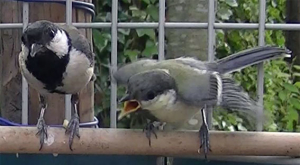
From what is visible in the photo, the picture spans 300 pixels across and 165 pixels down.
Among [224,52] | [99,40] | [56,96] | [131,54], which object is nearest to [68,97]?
[56,96]

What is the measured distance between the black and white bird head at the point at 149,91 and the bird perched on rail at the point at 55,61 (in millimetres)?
188

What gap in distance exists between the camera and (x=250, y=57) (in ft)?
7.72

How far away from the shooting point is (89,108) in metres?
2.57

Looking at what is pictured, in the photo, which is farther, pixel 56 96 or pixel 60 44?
pixel 56 96

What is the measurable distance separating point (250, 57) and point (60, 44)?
2.04 ft

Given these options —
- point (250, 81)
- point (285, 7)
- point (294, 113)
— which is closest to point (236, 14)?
point (250, 81)

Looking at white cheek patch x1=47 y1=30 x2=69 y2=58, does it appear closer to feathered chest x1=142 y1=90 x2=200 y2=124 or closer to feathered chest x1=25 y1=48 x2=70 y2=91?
feathered chest x1=25 y1=48 x2=70 y2=91

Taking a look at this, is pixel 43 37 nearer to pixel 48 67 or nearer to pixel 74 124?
pixel 48 67

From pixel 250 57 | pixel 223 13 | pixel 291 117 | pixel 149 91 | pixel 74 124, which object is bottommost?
pixel 291 117

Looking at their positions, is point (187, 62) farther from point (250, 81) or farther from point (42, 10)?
point (250, 81)

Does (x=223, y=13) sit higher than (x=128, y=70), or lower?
higher

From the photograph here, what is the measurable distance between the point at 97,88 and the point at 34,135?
1379 millimetres

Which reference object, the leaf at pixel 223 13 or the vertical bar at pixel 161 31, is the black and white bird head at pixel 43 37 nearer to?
the vertical bar at pixel 161 31

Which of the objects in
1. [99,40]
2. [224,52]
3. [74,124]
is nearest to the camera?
[74,124]
